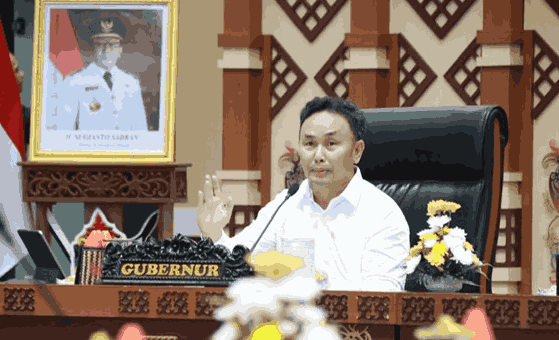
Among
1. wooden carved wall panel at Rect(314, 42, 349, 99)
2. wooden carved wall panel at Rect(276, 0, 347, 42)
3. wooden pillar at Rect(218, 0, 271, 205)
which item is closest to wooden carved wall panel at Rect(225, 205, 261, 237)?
wooden pillar at Rect(218, 0, 271, 205)

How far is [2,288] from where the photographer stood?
131cm

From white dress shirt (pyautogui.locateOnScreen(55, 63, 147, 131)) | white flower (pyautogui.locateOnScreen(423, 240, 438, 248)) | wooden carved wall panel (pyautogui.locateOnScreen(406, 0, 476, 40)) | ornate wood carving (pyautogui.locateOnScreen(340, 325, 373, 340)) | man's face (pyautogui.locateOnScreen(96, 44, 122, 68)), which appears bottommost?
ornate wood carving (pyautogui.locateOnScreen(340, 325, 373, 340))

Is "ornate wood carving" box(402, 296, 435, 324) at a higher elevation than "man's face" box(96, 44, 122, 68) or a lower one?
lower

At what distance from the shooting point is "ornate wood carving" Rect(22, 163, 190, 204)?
3227 mm

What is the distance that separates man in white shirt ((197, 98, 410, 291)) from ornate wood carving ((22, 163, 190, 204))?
141 centimetres

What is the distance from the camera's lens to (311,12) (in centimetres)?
502

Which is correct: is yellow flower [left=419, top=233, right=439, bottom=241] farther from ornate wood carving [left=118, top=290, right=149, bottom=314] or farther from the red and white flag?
the red and white flag

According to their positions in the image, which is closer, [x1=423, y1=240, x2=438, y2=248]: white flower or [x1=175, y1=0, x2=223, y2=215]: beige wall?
[x1=423, y1=240, x2=438, y2=248]: white flower

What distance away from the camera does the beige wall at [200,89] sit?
5.16 m

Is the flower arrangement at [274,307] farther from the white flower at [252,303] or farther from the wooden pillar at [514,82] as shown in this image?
the wooden pillar at [514,82]

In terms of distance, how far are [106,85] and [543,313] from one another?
256 cm

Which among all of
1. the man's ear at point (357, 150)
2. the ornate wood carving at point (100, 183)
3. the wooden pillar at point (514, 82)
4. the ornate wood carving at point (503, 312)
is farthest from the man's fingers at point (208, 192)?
the wooden pillar at point (514, 82)

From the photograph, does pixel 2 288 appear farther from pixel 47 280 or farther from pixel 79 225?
pixel 79 225

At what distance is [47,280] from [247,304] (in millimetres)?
1032
